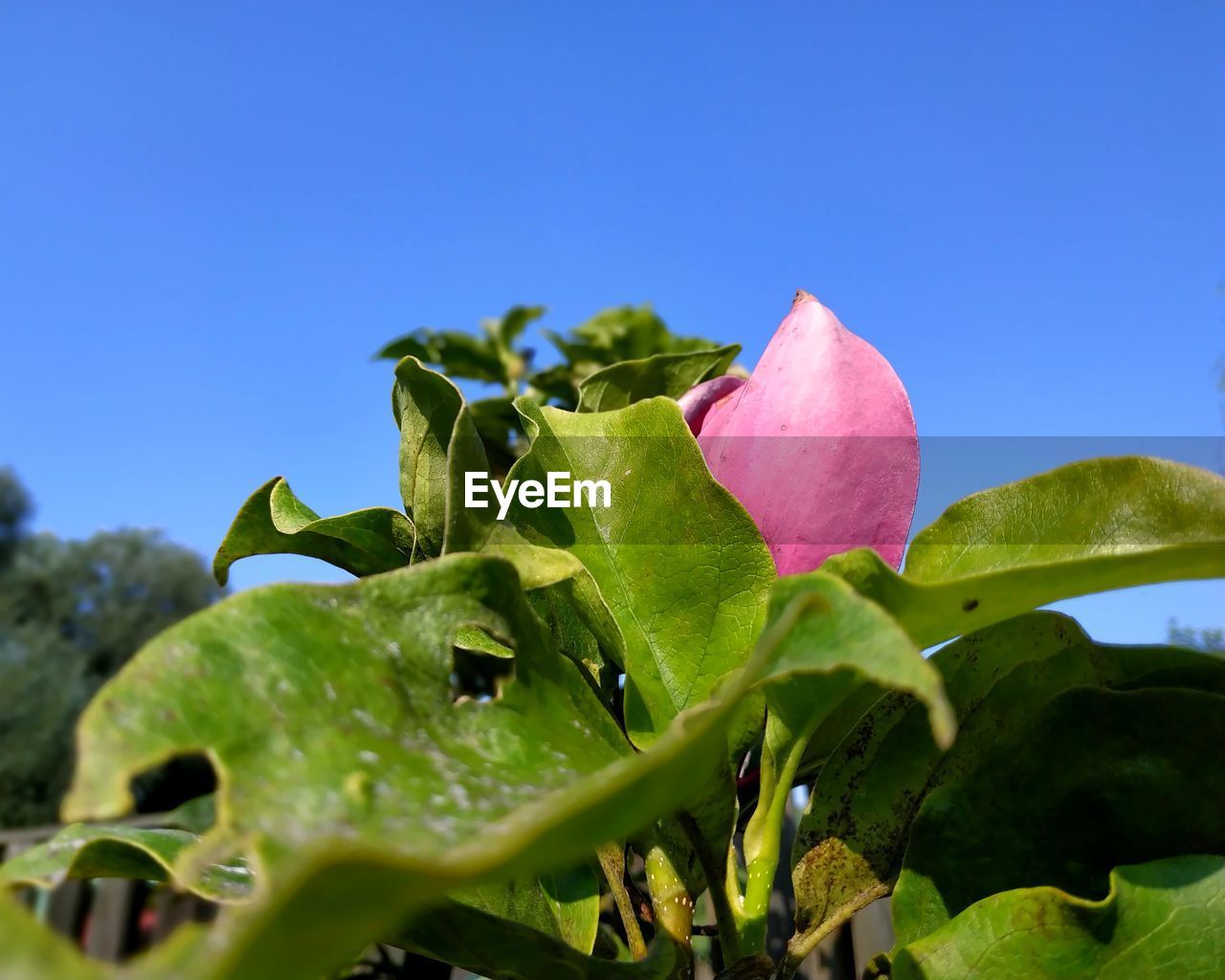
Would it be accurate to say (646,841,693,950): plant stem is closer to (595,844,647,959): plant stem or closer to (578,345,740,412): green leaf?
(595,844,647,959): plant stem

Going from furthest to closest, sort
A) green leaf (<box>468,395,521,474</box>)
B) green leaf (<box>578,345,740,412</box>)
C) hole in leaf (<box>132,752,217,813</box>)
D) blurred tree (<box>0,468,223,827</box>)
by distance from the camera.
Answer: blurred tree (<box>0,468,223,827</box>), hole in leaf (<box>132,752,217,813</box>), green leaf (<box>468,395,521,474</box>), green leaf (<box>578,345,740,412</box>)

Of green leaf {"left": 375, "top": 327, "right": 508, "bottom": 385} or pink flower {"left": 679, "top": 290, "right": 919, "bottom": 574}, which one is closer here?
pink flower {"left": 679, "top": 290, "right": 919, "bottom": 574}

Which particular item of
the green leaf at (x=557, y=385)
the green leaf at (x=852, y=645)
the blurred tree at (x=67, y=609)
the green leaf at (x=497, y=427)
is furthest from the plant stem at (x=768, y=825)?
the blurred tree at (x=67, y=609)

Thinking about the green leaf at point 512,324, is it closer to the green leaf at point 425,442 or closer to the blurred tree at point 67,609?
the green leaf at point 425,442

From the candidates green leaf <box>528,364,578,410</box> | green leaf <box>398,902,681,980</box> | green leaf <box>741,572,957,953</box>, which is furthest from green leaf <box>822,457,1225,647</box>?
green leaf <box>528,364,578,410</box>

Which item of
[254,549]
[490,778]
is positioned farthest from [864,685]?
[254,549]

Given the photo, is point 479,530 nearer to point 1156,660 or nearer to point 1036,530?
point 1036,530
